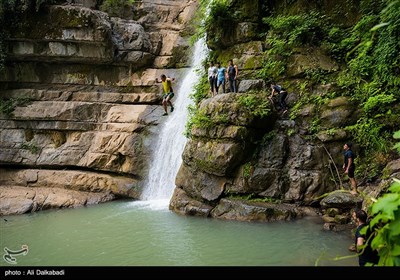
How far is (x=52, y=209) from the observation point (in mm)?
14188

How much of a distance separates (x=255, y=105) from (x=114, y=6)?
47.9 feet

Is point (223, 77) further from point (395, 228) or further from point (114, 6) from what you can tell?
point (114, 6)

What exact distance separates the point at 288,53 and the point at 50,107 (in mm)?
12932

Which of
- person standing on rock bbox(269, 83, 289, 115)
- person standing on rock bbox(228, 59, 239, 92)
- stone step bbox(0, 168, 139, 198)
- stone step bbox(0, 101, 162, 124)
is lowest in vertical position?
stone step bbox(0, 168, 139, 198)

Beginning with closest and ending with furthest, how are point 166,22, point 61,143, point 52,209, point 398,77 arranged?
point 398,77 < point 52,209 < point 61,143 < point 166,22

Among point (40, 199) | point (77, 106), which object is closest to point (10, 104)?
point (77, 106)

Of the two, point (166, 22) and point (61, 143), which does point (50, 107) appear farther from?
point (166, 22)

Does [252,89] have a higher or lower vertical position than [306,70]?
lower

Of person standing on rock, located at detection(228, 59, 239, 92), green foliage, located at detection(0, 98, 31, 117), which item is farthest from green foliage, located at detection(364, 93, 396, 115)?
green foliage, located at detection(0, 98, 31, 117)

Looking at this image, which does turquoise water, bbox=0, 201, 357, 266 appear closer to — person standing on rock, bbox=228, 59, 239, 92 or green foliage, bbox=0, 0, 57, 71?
person standing on rock, bbox=228, 59, 239, 92

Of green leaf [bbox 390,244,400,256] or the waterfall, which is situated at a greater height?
green leaf [bbox 390,244,400,256]

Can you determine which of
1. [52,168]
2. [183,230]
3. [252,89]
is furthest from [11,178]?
[252,89]

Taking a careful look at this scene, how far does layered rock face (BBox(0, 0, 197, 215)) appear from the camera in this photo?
15984 millimetres

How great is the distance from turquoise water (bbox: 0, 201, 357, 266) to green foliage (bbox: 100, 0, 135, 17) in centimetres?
1470
